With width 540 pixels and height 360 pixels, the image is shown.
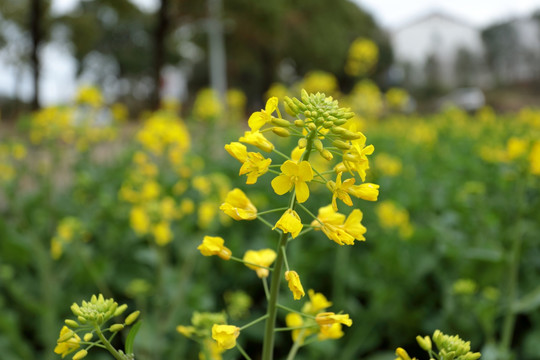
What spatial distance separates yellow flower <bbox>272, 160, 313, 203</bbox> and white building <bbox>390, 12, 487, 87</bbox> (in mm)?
33455

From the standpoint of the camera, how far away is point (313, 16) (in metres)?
25.9

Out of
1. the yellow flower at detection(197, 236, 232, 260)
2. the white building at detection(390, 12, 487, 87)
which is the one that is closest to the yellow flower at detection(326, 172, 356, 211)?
the yellow flower at detection(197, 236, 232, 260)

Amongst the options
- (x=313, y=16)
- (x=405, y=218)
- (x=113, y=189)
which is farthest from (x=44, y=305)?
(x=313, y=16)

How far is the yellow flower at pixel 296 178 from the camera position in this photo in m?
0.74

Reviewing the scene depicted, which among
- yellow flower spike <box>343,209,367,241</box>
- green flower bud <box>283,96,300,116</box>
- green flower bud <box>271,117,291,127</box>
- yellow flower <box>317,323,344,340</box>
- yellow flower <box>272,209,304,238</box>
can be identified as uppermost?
green flower bud <box>283,96,300,116</box>

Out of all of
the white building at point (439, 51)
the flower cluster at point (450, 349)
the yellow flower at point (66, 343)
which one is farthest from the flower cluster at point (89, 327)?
the white building at point (439, 51)

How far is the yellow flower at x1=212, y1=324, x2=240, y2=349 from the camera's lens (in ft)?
2.59

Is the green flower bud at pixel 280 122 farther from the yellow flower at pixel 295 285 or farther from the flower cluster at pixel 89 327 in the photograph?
the flower cluster at pixel 89 327

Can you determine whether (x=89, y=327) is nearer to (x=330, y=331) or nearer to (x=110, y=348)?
(x=110, y=348)

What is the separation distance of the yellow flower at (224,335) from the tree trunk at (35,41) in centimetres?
1237

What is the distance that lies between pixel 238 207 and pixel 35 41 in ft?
41.5

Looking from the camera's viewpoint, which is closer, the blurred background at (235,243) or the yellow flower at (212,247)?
the yellow flower at (212,247)

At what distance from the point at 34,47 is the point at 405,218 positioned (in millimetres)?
11789

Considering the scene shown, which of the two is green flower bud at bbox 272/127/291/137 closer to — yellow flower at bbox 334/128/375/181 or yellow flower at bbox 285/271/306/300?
yellow flower at bbox 334/128/375/181
